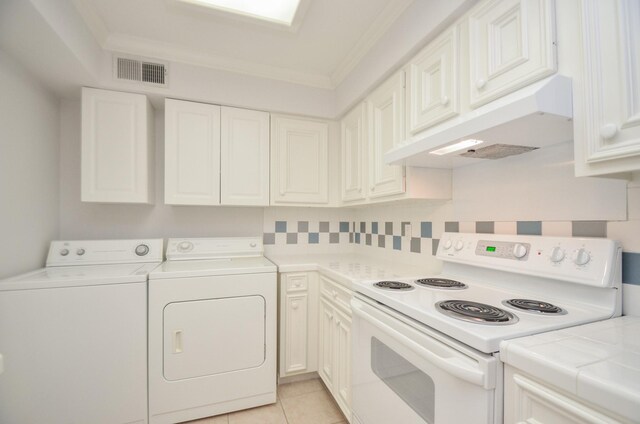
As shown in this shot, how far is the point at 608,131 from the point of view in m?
0.70

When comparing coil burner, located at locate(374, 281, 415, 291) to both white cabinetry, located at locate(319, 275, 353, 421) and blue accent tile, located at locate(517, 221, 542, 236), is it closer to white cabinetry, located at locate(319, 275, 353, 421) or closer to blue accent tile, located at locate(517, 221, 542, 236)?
white cabinetry, located at locate(319, 275, 353, 421)

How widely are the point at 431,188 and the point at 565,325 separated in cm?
87

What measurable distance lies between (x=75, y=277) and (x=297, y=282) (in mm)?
1244

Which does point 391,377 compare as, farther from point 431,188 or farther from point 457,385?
point 431,188

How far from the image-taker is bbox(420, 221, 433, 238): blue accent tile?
174cm

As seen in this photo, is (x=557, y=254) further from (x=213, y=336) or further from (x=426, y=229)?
(x=213, y=336)

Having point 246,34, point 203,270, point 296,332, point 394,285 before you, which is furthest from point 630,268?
point 246,34

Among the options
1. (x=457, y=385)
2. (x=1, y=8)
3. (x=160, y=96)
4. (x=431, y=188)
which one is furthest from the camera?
(x=160, y=96)

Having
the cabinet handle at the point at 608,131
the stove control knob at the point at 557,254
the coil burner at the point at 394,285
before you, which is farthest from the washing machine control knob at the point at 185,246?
the cabinet handle at the point at 608,131

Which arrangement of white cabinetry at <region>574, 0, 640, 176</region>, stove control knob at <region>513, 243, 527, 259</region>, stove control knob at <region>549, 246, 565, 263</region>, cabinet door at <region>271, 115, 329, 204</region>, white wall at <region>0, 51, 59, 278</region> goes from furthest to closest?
cabinet door at <region>271, 115, 329, 204</region> < white wall at <region>0, 51, 59, 278</region> < stove control knob at <region>513, 243, 527, 259</region> < stove control knob at <region>549, 246, 565, 263</region> < white cabinetry at <region>574, 0, 640, 176</region>

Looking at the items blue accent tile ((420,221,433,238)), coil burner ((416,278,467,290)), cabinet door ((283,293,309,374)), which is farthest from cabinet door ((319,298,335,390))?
blue accent tile ((420,221,433,238))

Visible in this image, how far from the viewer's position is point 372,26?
1677 millimetres

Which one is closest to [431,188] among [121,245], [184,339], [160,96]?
[184,339]

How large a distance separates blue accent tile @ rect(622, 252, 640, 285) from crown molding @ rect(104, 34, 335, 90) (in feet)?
6.76
